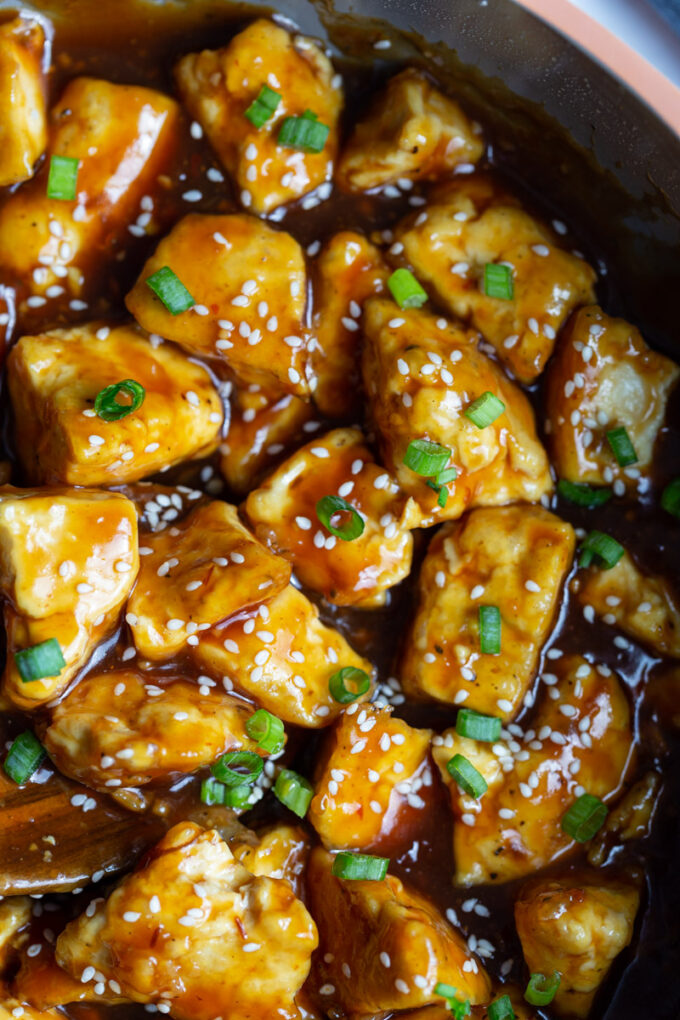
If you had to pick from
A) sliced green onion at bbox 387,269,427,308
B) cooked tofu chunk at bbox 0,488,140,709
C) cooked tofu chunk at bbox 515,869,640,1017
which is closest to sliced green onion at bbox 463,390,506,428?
sliced green onion at bbox 387,269,427,308

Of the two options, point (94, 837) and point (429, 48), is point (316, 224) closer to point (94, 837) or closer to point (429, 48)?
point (429, 48)

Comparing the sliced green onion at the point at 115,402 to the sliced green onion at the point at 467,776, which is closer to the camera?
the sliced green onion at the point at 115,402

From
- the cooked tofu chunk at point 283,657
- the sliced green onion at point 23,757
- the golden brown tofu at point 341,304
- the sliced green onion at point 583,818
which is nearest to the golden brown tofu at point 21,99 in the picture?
the golden brown tofu at point 341,304

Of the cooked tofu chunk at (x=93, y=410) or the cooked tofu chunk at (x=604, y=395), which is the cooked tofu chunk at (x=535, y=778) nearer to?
the cooked tofu chunk at (x=604, y=395)

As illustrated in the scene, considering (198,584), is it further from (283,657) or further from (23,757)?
(23,757)

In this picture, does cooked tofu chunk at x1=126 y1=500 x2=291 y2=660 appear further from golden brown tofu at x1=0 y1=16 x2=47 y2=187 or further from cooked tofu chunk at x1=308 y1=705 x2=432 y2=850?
golden brown tofu at x1=0 y1=16 x2=47 y2=187

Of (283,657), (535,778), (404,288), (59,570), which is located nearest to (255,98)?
(404,288)

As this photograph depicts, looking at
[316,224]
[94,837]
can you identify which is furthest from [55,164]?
[94,837]
